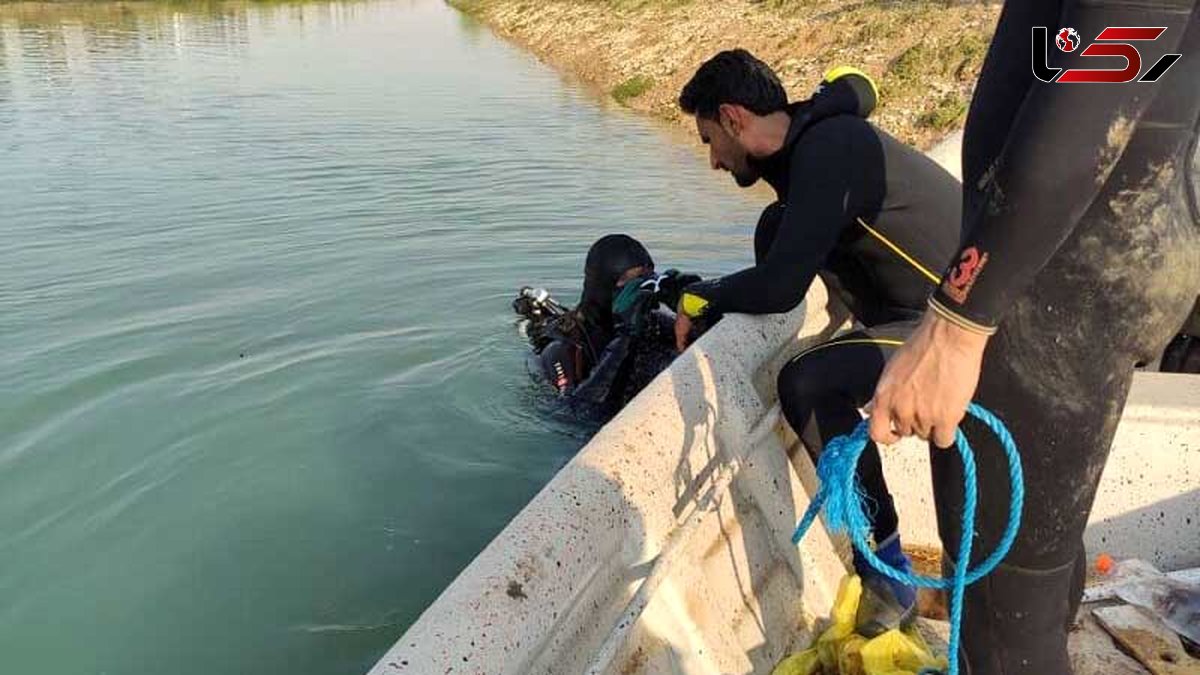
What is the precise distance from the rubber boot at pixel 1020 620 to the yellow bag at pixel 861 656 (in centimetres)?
45

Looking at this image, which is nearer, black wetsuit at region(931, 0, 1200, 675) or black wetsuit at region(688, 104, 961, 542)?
black wetsuit at region(931, 0, 1200, 675)

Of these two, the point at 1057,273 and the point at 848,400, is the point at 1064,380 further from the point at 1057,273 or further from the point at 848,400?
the point at 848,400

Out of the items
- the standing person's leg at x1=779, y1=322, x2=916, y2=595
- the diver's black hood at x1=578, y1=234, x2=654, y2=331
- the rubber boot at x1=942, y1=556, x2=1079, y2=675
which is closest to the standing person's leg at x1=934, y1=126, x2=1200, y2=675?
the rubber boot at x1=942, y1=556, x2=1079, y2=675

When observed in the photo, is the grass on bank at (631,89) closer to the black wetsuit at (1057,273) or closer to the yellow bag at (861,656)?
the yellow bag at (861,656)

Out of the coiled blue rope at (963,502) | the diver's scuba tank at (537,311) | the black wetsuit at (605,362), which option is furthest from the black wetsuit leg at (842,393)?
the diver's scuba tank at (537,311)

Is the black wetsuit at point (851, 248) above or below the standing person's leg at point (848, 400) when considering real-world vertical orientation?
above

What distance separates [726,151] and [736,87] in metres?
0.26

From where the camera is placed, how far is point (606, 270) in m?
5.08

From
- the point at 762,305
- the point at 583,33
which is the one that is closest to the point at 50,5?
the point at 583,33

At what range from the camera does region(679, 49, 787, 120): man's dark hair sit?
3.65 metres

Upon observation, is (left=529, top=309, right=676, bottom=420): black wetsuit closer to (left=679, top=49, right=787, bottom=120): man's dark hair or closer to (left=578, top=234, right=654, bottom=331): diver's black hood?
(left=578, top=234, right=654, bottom=331): diver's black hood

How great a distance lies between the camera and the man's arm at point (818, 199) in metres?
3.29

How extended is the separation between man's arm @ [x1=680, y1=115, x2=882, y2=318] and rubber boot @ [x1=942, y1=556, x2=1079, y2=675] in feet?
4.59

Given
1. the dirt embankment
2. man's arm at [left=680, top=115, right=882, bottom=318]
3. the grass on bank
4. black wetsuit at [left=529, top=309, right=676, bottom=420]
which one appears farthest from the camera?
the grass on bank
